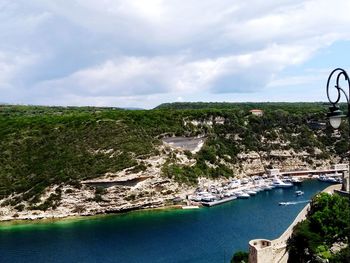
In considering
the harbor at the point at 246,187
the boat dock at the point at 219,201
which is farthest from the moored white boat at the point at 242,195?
the boat dock at the point at 219,201

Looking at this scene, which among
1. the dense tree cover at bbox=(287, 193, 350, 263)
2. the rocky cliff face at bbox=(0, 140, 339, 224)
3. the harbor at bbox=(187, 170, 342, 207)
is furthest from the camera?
the harbor at bbox=(187, 170, 342, 207)

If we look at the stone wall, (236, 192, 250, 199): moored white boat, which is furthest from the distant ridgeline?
the stone wall

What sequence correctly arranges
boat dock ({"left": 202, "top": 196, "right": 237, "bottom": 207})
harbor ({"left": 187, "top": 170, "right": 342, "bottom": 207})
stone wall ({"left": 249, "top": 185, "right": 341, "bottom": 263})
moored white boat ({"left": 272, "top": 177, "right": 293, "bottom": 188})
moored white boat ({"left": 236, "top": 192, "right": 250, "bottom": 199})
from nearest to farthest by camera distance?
stone wall ({"left": 249, "top": 185, "right": 341, "bottom": 263}), boat dock ({"left": 202, "top": 196, "right": 237, "bottom": 207}), harbor ({"left": 187, "top": 170, "right": 342, "bottom": 207}), moored white boat ({"left": 236, "top": 192, "right": 250, "bottom": 199}), moored white boat ({"left": 272, "top": 177, "right": 293, "bottom": 188})

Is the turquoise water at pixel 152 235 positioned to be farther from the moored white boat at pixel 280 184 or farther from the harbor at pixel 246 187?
the moored white boat at pixel 280 184

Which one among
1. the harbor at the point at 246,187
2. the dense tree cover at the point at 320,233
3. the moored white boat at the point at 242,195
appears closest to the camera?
the dense tree cover at the point at 320,233

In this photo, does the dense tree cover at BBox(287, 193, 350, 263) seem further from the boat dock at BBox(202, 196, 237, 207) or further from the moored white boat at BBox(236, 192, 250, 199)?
the moored white boat at BBox(236, 192, 250, 199)

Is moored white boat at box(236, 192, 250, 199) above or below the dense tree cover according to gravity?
below
